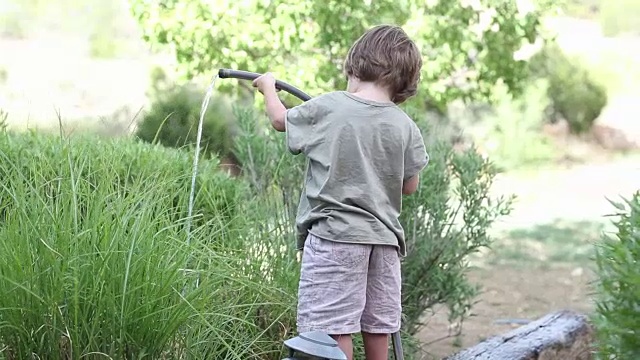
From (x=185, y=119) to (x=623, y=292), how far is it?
22.5ft

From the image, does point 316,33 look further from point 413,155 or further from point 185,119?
point 413,155

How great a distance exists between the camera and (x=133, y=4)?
7.82 metres

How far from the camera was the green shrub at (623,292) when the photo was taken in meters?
2.17

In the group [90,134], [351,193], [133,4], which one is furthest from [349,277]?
[133,4]

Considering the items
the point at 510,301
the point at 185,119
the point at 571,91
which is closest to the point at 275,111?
the point at 510,301

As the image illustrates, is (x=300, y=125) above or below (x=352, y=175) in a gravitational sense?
above

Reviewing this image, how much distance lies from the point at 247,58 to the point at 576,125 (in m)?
12.0

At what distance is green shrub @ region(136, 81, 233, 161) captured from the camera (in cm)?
790

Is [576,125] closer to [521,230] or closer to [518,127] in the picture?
[518,127]

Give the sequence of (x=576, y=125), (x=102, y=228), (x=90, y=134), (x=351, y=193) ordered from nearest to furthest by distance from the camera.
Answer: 1. (x=102, y=228)
2. (x=351, y=193)
3. (x=90, y=134)
4. (x=576, y=125)

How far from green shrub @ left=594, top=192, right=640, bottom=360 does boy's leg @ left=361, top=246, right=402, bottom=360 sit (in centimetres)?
89

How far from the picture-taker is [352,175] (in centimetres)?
318

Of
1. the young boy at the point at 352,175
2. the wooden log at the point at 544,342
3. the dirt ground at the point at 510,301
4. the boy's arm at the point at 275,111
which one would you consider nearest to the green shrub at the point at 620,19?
the dirt ground at the point at 510,301

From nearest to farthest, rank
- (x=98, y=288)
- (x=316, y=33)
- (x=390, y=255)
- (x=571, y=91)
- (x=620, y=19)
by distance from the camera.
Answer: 1. (x=98, y=288)
2. (x=390, y=255)
3. (x=316, y=33)
4. (x=571, y=91)
5. (x=620, y=19)
